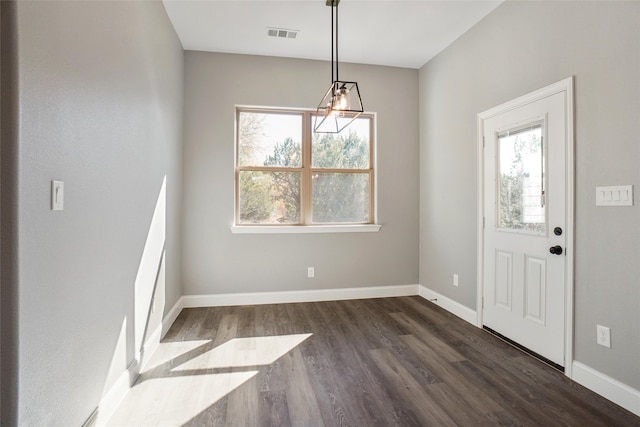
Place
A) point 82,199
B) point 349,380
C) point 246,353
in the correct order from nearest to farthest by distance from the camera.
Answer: point 82,199, point 349,380, point 246,353

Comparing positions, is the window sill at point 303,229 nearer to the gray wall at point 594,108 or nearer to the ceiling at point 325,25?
the gray wall at point 594,108

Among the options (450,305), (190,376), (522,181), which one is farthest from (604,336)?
(190,376)

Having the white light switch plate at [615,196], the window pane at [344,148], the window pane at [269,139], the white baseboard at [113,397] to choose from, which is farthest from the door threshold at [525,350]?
the white baseboard at [113,397]

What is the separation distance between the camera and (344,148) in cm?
408

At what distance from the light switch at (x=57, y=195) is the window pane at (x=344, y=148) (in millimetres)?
2862

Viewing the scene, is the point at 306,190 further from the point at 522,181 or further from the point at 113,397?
the point at 113,397

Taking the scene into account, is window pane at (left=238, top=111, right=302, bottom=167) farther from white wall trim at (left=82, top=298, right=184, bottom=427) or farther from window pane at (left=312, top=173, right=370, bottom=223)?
white wall trim at (left=82, top=298, right=184, bottom=427)

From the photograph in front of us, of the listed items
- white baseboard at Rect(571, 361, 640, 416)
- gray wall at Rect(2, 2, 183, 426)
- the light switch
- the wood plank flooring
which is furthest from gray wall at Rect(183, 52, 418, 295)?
the light switch

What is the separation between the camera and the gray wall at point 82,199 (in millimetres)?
1174

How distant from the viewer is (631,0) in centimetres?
186

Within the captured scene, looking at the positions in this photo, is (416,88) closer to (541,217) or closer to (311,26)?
(311,26)

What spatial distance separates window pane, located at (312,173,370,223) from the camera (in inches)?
158

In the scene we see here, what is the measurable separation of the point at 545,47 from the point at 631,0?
0.58 meters

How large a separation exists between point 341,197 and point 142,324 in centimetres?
254
